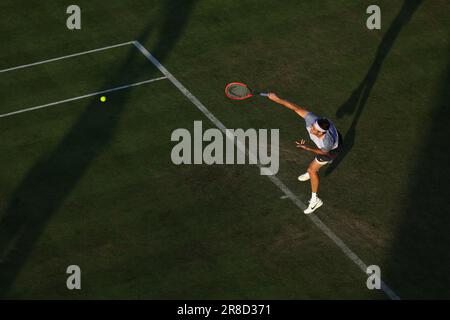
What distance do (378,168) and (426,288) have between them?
457 centimetres

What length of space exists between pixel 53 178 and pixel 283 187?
6.19 meters

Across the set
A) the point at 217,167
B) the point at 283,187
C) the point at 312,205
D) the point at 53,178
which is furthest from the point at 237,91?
the point at 53,178

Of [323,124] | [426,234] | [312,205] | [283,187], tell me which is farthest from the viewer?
[283,187]

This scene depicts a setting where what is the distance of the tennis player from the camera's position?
20.3 metres

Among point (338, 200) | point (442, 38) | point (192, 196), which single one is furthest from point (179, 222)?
point (442, 38)

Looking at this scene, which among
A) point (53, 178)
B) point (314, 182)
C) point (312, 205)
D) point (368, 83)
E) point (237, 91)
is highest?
point (237, 91)

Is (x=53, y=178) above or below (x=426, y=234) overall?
below

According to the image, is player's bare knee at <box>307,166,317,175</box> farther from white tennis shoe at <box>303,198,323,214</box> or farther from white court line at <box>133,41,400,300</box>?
white court line at <box>133,41,400,300</box>

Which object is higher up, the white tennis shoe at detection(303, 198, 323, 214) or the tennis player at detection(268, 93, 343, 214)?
the tennis player at detection(268, 93, 343, 214)

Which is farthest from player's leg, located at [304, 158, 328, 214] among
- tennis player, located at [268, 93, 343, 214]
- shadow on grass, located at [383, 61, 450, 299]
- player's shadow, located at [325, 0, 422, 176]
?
shadow on grass, located at [383, 61, 450, 299]

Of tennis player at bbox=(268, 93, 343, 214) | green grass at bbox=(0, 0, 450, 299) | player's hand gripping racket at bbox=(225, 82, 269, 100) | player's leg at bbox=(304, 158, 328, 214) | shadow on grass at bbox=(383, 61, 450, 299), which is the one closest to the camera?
shadow on grass at bbox=(383, 61, 450, 299)

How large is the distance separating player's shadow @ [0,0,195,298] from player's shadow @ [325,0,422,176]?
6257 millimetres

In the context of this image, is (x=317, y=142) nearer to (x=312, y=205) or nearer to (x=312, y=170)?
(x=312, y=170)

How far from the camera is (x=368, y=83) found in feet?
84.0
